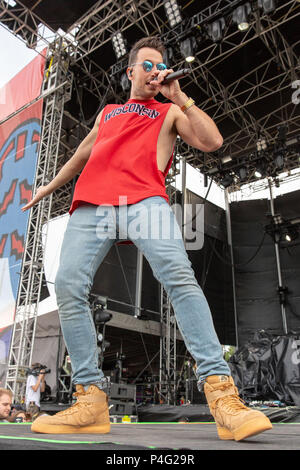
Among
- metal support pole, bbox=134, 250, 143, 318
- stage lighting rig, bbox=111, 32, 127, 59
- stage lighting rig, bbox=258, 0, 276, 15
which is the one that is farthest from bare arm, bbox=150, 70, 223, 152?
metal support pole, bbox=134, 250, 143, 318

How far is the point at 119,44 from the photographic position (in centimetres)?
852

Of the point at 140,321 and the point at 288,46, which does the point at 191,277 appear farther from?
the point at 288,46

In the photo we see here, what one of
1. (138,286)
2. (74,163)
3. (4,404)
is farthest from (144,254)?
(138,286)

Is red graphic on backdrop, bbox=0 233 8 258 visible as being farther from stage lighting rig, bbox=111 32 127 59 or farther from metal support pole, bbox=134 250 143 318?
stage lighting rig, bbox=111 32 127 59

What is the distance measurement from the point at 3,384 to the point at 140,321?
4.15 metres

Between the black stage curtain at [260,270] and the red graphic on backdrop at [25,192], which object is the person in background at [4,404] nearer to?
the red graphic on backdrop at [25,192]

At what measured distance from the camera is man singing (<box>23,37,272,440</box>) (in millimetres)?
1162

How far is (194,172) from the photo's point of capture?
13.6 metres

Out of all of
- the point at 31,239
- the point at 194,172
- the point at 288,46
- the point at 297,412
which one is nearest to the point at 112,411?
the point at 297,412

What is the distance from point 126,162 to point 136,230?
26cm

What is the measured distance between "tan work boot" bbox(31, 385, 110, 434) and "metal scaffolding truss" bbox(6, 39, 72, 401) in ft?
19.5

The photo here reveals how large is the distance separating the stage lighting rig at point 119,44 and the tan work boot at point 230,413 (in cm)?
855

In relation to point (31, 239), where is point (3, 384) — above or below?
below

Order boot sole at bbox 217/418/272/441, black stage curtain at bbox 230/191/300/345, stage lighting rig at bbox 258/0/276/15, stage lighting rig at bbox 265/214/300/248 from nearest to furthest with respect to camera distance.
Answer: boot sole at bbox 217/418/272/441 → stage lighting rig at bbox 258/0/276/15 → stage lighting rig at bbox 265/214/300/248 → black stage curtain at bbox 230/191/300/345
